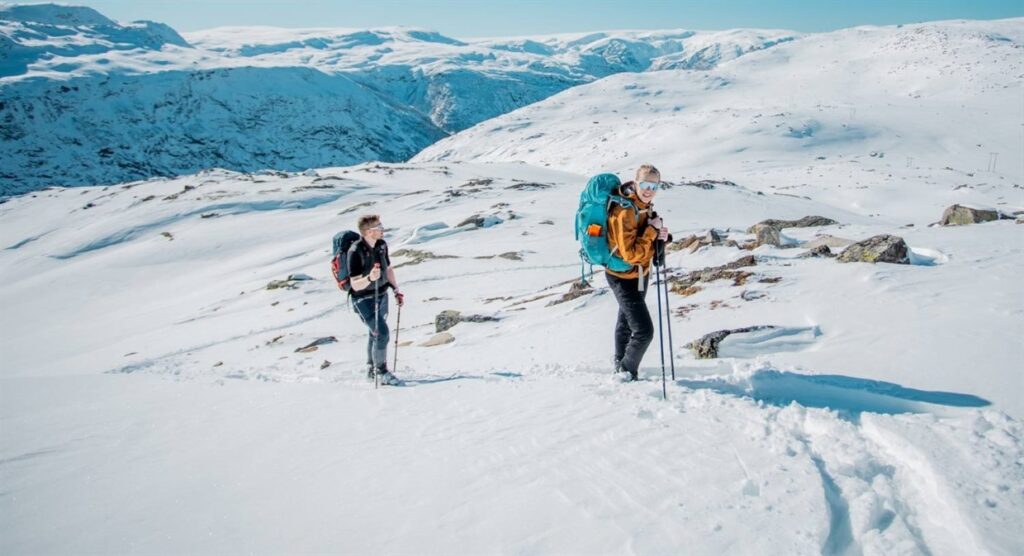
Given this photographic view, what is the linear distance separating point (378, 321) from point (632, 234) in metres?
3.48

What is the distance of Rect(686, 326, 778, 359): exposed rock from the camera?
22.4 ft

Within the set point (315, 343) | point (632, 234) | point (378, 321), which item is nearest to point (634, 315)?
point (632, 234)

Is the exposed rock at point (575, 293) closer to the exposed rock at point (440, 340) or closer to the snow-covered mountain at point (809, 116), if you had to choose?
the exposed rock at point (440, 340)

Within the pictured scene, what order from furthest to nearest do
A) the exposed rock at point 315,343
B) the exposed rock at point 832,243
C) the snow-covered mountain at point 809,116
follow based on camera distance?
1. the snow-covered mountain at point 809,116
2. the exposed rock at point 832,243
3. the exposed rock at point 315,343

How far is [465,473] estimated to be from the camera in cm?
383

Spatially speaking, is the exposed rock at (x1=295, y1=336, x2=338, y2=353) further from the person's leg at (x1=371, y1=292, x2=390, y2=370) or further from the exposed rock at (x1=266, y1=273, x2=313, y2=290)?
the exposed rock at (x1=266, y1=273, x2=313, y2=290)

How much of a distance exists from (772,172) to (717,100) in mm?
69688

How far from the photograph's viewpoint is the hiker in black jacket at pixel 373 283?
674 cm

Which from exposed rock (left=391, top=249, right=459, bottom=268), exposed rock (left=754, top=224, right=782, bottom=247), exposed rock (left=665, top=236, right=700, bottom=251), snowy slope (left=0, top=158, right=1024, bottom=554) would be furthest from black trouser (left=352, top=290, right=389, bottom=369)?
exposed rock (left=391, top=249, right=459, bottom=268)

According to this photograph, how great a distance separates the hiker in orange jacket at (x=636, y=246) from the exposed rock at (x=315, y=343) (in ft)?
25.7

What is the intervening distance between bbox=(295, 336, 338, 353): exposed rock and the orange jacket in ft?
27.0

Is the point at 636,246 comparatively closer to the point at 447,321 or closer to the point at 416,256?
the point at 447,321

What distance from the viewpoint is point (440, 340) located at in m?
10.8

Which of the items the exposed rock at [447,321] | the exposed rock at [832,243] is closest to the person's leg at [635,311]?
the exposed rock at [447,321]
